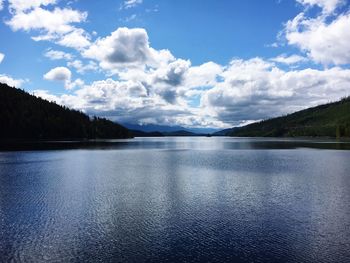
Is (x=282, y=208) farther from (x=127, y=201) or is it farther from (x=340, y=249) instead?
(x=127, y=201)

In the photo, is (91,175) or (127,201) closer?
(127,201)

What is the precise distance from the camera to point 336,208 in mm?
27531

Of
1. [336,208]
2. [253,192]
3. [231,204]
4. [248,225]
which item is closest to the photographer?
[248,225]

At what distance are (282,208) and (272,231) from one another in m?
6.82

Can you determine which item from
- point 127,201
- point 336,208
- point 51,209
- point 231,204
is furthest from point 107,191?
point 336,208

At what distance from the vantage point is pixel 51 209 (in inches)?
1105

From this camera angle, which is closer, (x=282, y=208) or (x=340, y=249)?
(x=340, y=249)

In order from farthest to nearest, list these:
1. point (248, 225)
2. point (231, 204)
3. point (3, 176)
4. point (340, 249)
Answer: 1. point (3, 176)
2. point (231, 204)
3. point (248, 225)
4. point (340, 249)

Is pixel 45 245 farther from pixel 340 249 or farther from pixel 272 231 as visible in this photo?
pixel 340 249

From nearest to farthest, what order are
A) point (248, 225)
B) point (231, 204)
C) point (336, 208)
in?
point (248, 225) → point (336, 208) → point (231, 204)

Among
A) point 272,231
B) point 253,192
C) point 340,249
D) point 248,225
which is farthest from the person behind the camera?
point 253,192

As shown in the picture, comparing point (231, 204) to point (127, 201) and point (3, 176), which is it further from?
point (3, 176)

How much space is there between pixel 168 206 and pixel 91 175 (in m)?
24.0

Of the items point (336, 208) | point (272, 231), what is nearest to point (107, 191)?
point (272, 231)
